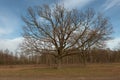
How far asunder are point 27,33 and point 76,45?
867cm

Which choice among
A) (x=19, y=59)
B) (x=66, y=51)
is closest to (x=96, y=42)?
(x=66, y=51)

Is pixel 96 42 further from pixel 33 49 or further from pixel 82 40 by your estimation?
pixel 33 49

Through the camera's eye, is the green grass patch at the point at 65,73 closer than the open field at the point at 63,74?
No

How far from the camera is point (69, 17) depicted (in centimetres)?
3894

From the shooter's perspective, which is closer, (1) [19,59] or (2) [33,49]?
(2) [33,49]

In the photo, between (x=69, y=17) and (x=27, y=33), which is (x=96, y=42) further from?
(x=27, y=33)

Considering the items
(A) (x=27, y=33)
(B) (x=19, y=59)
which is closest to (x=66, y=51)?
(A) (x=27, y=33)

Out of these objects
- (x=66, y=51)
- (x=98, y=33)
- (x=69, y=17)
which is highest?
(x=69, y=17)

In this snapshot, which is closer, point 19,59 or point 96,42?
point 96,42

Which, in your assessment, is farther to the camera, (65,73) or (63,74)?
(65,73)

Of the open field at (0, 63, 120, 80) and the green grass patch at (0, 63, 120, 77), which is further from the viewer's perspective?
the green grass patch at (0, 63, 120, 77)

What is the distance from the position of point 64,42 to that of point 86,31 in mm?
4161

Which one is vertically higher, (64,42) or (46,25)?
(46,25)

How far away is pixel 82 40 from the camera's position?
127 feet
